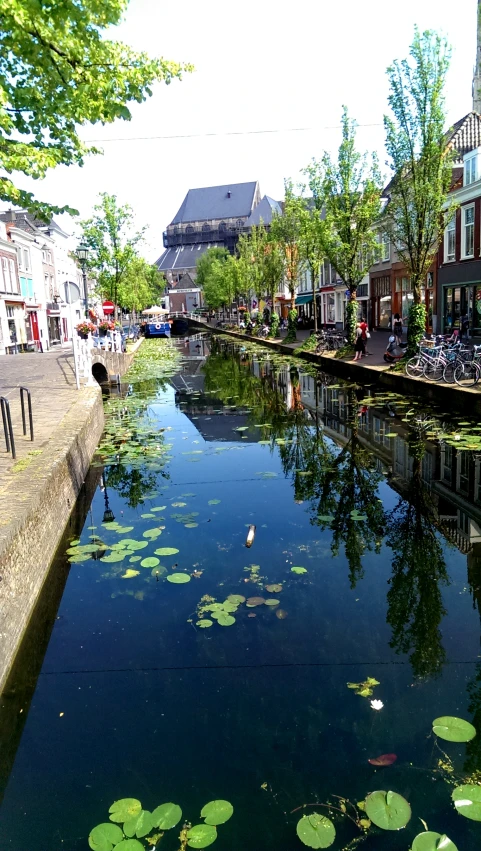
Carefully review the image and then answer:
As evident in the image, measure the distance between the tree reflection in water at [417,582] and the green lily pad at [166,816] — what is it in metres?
1.88

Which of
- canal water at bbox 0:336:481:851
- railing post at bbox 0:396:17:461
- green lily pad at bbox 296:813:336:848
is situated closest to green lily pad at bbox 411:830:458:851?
canal water at bbox 0:336:481:851

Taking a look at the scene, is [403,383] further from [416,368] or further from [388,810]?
[388,810]

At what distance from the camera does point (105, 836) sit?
3.01m

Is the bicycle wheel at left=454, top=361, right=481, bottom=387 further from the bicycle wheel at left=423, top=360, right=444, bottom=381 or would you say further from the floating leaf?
the floating leaf

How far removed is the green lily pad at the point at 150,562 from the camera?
6066 mm

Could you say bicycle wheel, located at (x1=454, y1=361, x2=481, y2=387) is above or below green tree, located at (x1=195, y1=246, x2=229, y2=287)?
below

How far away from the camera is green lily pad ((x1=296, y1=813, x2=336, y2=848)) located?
292cm

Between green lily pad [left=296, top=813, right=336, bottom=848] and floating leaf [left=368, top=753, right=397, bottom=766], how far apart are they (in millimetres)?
484

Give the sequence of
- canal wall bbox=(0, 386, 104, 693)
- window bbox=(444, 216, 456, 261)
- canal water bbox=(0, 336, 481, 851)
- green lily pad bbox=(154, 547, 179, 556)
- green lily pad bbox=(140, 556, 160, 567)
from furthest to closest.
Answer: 1. window bbox=(444, 216, 456, 261)
2. green lily pad bbox=(154, 547, 179, 556)
3. green lily pad bbox=(140, 556, 160, 567)
4. canal wall bbox=(0, 386, 104, 693)
5. canal water bbox=(0, 336, 481, 851)

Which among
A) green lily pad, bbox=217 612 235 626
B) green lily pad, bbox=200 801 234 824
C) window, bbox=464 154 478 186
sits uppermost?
window, bbox=464 154 478 186

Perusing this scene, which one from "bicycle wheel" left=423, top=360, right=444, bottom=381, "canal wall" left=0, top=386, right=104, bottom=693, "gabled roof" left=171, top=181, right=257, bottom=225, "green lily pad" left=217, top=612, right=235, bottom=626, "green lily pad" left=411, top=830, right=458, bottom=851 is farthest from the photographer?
"gabled roof" left=171, top=181, right=257, bottom=225

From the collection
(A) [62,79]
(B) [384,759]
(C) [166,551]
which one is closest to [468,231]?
(A) [62,79]

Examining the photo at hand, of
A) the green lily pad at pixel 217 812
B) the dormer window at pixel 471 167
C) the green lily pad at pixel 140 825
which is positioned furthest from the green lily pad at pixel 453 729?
the dormer window at pixel 471 167

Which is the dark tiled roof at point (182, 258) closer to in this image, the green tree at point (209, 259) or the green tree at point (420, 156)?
the green tree at point (209, 259)
